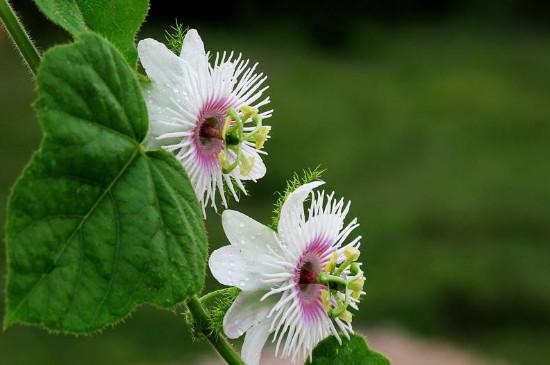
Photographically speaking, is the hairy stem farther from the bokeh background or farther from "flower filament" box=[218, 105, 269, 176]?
the bokeh background

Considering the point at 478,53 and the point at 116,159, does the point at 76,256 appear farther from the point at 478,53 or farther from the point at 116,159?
the point at 478,53

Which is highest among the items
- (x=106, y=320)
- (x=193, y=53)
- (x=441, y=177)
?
(x=441, y=177)

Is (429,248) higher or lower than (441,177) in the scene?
lower

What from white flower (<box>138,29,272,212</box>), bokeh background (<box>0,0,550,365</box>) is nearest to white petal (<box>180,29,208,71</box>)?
white flower (<box>138,29,272,212</box>)

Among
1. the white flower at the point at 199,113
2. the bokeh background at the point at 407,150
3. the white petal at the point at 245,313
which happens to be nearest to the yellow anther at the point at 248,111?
the white flower at the point at 199,113

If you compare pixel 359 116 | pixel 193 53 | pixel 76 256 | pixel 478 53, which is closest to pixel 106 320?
pixel 76 256

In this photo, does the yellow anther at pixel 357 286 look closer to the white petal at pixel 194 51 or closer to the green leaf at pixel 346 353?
the green leaf at pixel 346 353
